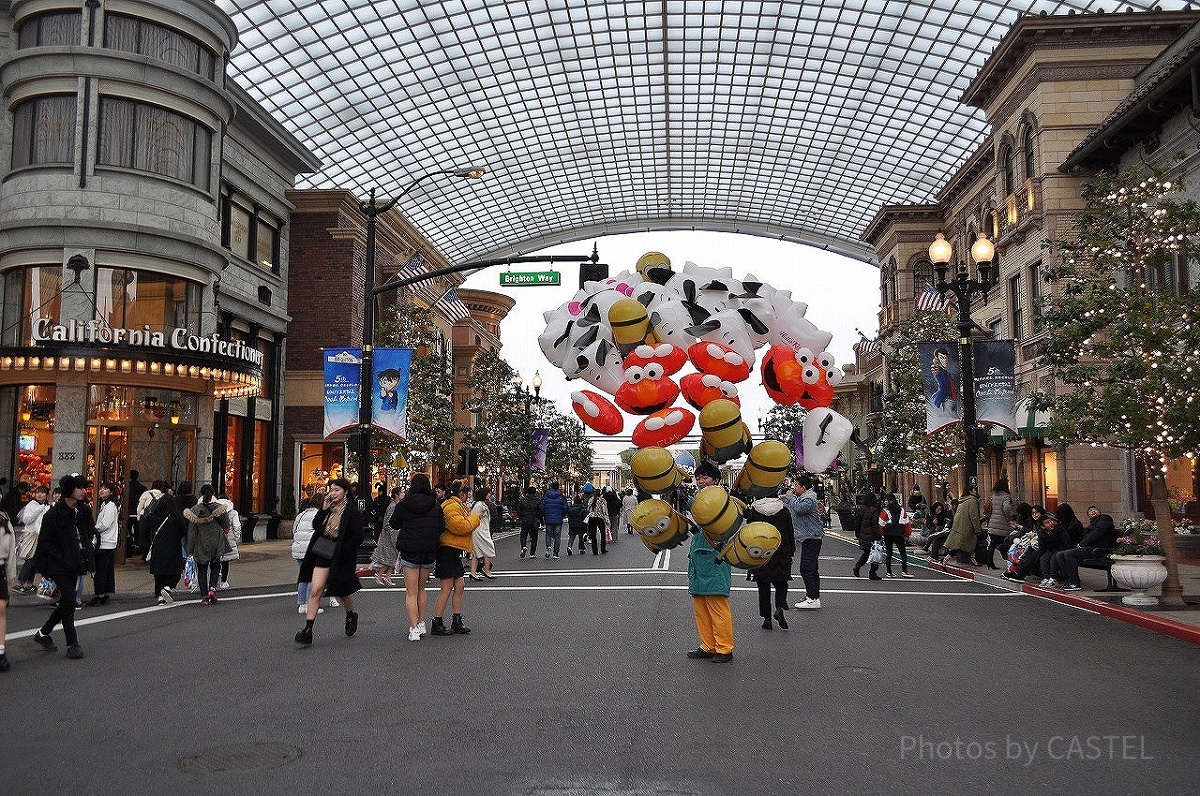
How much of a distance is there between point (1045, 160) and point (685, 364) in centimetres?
2516

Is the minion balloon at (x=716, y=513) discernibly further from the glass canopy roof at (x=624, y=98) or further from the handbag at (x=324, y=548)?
the glass canopy roof at (x=624, y=98)

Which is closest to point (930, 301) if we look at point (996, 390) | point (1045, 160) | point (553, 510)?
point (1045, 160)

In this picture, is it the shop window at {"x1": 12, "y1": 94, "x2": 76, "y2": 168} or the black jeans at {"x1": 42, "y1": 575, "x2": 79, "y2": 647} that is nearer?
the black jeans at {"x1": 42, "y1": 575, "x2": 79, "y2": 647}

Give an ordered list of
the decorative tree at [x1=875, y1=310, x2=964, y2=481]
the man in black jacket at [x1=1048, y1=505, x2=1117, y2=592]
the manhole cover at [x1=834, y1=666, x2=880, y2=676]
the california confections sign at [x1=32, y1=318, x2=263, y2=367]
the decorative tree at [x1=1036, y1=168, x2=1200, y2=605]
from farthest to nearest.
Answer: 1. the decorative tree at [x1=875, y1=310, x2=964, y2=481]
2. the california confections sign at [x1=32, y1=318, x2=263, y2=367]
3. the man in black jacket at [x1=1048, y1=505, x2=1117, y2=592]
4. the decorative tree at [x1=1036, y1=168, x2=1200, y2=605]
5. the manhole cover at [x1=834, y1=666, x2=880, y2=676]

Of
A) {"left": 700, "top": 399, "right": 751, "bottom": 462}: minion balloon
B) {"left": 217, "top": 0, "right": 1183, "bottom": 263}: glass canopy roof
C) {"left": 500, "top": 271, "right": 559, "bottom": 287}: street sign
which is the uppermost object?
{"left": 217, "top": 0, "right": 1183, "bottom": 263}: glass canopy roof

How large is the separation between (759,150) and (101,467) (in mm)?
46074

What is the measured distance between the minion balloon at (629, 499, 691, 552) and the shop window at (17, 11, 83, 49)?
69.5 ft

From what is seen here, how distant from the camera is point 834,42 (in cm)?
4572

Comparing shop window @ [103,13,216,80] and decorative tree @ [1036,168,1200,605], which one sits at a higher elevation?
shop window @ [103,13,216,80]

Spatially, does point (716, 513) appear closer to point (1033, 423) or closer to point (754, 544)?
point (754, 544)

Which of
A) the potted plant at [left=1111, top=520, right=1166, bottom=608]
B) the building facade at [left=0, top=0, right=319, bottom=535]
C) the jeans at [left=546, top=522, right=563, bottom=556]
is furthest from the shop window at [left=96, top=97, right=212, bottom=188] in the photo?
the potted plant at [left=1111, top=520, right=1166, bottom=608]

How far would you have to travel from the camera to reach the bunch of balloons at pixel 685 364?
989 centimetres

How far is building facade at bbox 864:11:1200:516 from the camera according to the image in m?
29.1

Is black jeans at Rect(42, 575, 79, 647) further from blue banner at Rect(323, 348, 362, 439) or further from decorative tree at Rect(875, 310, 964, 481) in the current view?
decorative tree at Rect(875, 310, 964, 481)
